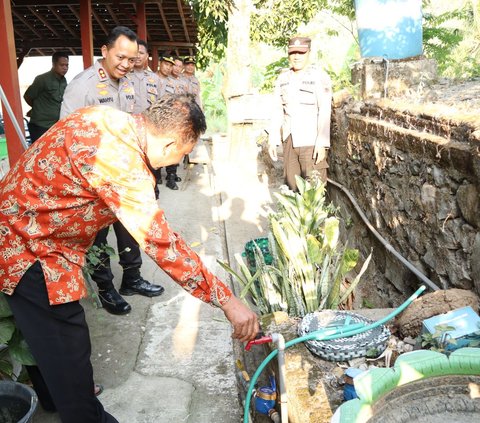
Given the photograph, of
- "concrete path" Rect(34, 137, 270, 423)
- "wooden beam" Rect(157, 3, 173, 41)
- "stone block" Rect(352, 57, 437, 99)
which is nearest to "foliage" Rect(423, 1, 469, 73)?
"stone block" Rect(352, 57, 437, 99)

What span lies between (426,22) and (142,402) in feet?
37.3

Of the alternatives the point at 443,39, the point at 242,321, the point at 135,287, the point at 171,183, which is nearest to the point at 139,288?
the point at 135,287

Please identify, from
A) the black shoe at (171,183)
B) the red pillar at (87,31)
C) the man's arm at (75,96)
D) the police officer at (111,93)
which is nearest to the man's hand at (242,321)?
the police officer at (111,93)

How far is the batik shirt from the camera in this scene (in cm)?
180

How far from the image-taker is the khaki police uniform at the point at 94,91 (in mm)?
3699

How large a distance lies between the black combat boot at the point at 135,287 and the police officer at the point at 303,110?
2.03m

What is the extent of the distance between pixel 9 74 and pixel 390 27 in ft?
12.9

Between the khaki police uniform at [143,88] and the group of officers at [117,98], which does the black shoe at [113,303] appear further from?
the khaki police uniform at [143,88]

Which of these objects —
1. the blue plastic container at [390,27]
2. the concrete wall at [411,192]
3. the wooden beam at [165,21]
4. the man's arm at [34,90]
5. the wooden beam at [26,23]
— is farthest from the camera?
the wooden beam at [165,21]

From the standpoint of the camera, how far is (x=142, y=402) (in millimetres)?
2955

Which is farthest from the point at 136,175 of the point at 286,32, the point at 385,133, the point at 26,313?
the point at 286,32

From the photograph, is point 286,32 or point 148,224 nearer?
point 148,224

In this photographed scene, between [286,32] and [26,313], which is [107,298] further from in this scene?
[286,32]

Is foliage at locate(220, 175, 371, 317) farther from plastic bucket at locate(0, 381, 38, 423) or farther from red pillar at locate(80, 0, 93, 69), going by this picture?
red pillar at locate(80, 0, 93, 69)
